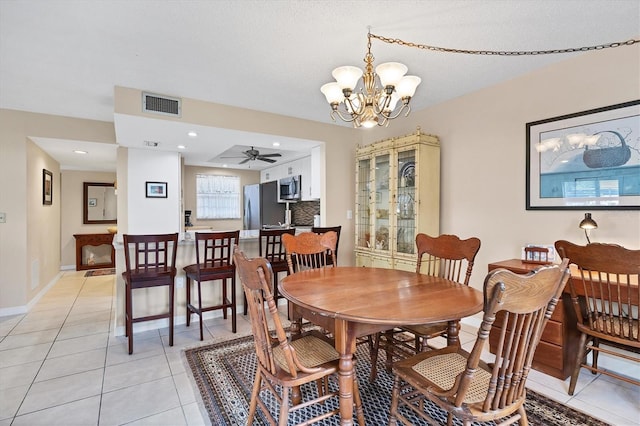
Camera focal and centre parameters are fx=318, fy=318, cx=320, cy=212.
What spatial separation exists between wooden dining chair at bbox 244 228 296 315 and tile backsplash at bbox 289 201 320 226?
2320 mm

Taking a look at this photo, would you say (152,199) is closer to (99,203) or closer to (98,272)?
(98,272)

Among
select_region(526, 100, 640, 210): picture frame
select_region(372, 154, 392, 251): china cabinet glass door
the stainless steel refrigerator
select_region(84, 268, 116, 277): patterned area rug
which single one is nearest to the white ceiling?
select_region(526, 100, 640, 210): picture frame

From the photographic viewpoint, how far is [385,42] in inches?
91.7

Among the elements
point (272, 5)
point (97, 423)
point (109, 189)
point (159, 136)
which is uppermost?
point (272, 5)

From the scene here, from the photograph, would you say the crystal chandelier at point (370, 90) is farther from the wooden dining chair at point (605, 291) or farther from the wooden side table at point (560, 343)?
the wooden side table at point (560, 343)

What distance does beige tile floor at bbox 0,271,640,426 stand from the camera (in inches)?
74.4

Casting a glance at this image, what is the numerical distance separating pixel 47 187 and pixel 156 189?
174cm

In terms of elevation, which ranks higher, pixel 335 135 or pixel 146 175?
pixel 335 135

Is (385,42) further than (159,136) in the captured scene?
No

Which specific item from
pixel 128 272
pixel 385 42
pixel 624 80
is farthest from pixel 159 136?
pixel 624 80

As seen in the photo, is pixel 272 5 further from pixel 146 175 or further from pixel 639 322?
pixel 146 175

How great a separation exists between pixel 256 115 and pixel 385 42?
6.17 ft

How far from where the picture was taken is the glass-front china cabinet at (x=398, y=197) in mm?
3459

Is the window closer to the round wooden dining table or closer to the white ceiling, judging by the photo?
the white ceiling
